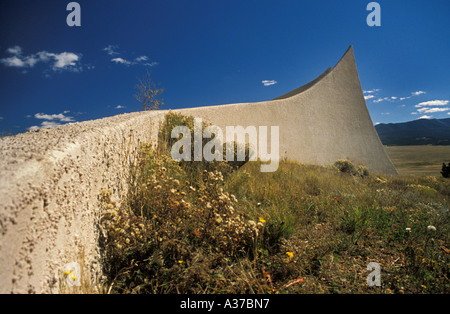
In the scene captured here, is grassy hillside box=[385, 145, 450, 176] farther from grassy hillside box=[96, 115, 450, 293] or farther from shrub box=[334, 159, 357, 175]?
grassy hillside box=[96, 115, 450, 293]

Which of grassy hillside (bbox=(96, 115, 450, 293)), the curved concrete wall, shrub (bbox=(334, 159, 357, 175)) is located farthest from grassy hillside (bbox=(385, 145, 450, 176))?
the curved concrete wall

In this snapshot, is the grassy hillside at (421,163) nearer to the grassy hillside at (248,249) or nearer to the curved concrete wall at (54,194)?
the grassy hillside at (248,249)

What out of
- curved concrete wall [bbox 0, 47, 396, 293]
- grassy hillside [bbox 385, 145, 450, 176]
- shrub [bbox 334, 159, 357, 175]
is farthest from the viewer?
grassy hillside [bbox 385, 145, 450, 176]

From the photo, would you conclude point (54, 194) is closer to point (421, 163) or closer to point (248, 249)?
point (248, 249)

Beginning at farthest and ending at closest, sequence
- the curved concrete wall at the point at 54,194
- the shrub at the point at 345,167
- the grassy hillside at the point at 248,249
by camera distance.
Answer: the shrub at the point at 345,167, the grassy hillside at the point at 248,249, the curved concrete wall at the point at 54,194

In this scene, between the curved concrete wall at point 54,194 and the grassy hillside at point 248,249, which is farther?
the grassy hillside at point 248,249

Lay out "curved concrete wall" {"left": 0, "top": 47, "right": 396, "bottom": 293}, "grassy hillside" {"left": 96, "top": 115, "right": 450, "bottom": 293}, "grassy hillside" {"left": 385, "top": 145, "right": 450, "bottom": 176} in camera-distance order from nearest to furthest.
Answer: "curved concrete wall" {"left": 0, "top": 47, "right": 396, "bottom": 293} < "grassy hillside" {"left": 96, "top": 115, "right": 450, "bottom": 293} < "grassy hillside" {"left": 385, "top": 145, "right": 450, "bottom": 176}

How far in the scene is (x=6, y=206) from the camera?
3.36 ft

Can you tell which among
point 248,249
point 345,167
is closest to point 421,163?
point 345,167

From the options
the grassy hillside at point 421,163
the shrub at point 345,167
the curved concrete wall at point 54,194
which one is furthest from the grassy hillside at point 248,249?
the grassy hillside at point 421,163

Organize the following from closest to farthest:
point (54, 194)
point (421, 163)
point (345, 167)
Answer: point (54, 194)
point (345, 167)
point (421, 163)

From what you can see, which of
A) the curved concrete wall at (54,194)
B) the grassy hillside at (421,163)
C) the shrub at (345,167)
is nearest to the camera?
the curved concrete wall at (54,194)

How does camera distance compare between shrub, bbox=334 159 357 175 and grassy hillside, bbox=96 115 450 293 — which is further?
shrub, bbox=334 159 357 175

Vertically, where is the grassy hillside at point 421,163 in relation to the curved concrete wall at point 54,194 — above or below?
below
